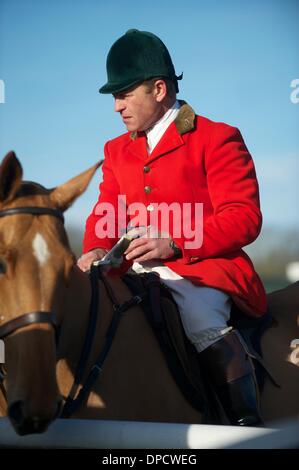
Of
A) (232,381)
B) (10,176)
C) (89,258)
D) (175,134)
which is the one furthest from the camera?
(175,134)

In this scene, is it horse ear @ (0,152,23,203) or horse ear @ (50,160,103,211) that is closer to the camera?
horse ear @ (0,152,23,203)

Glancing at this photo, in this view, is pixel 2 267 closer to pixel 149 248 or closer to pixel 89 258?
pixel 149 248

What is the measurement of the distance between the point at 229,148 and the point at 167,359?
1.39m

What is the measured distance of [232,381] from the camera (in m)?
4.48

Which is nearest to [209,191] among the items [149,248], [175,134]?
[175,134]

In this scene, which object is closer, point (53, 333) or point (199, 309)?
point (53, 333)

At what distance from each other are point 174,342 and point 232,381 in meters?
0.43

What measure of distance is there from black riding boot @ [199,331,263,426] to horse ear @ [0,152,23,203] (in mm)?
1585

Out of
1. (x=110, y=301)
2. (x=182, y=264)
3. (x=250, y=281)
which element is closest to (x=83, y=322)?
(x=110, y=301)

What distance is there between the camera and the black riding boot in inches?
176

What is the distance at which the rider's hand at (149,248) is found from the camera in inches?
171

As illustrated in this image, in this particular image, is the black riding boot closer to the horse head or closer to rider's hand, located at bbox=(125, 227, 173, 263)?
rider's hand, located at bbox=(125, 227, 173, 263)

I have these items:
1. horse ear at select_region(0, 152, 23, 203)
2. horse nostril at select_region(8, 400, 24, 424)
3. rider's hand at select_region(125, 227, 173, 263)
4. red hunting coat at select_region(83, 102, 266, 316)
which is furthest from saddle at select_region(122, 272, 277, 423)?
horse nostril at select_region(8, 400, 24, 424)
